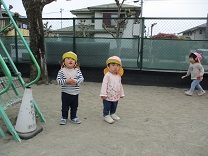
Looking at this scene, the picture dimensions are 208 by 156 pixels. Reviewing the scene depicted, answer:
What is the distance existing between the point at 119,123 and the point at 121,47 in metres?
3.66

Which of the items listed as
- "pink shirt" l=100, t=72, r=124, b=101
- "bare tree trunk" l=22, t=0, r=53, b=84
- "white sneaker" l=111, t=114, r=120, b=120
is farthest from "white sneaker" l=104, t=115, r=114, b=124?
"bare tree trunk" l=22, t=0, r=53, b=84

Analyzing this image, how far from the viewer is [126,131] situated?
3.41 m

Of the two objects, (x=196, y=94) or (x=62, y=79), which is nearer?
(x=62, y=79)

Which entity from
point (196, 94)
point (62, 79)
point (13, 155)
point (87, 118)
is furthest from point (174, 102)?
point (13, 155)

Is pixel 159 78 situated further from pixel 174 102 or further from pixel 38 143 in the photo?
pixel 38 143

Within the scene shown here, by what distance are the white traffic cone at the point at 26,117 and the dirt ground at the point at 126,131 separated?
0.17 metres

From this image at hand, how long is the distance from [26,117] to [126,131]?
1.58 meters

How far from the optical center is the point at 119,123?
12.4 ft

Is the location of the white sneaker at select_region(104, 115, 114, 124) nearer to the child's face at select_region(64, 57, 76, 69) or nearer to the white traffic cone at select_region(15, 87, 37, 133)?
the child's face at select_region(64, 57, 76, 69)

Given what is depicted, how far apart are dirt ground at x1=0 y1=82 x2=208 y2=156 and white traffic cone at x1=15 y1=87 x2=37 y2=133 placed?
0.17 metres

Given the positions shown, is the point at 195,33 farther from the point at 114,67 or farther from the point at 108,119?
the point at 108,119

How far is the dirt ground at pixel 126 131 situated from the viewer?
2.76m

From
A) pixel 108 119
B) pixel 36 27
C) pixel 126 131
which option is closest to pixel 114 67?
pixel 108 119

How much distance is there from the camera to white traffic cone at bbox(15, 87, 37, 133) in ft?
9.93
